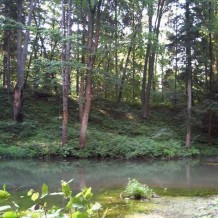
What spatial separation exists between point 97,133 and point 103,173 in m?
7.23

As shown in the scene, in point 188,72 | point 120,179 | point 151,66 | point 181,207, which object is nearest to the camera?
point 181,207

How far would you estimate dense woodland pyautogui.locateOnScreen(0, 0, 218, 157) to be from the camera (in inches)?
746

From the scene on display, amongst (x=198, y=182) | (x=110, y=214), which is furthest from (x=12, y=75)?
(x=110, y=214)

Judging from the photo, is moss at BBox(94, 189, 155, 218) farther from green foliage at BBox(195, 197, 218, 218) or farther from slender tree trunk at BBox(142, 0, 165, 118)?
slender tree trunk at BBox(142, 0, 165, 118)

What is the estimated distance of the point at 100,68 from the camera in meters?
22.6

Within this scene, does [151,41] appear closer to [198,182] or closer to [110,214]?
[198,182]

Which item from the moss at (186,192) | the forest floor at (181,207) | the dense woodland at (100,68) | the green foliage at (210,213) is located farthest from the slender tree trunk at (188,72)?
the green foliage at (210,213)

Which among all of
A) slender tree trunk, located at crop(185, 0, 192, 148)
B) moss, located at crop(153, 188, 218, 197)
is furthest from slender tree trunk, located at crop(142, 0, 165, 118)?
moss, located at crop(153, 188, 218, 197)

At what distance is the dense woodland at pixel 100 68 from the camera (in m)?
18.9

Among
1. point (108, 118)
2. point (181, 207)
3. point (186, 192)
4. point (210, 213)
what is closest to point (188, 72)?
point (108, 118)

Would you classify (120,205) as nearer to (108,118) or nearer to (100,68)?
(100,68)

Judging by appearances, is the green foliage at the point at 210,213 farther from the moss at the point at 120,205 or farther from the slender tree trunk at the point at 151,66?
the slender tree trunk at the point at 151,66

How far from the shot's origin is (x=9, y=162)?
16406 mm

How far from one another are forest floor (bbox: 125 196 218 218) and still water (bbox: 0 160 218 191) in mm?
2594
